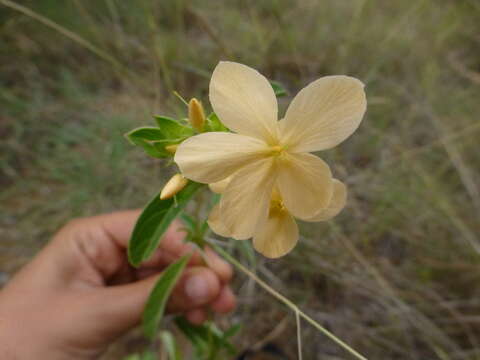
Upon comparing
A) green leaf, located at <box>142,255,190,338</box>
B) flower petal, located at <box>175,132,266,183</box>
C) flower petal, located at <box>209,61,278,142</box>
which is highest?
flower petal, located at <box>209,61,278,142</box>

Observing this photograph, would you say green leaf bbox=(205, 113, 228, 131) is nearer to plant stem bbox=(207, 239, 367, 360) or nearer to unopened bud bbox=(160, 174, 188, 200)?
unopened bud bbox=(160, 174, 188, 200)

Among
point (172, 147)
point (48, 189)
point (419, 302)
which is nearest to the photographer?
point (172, 147)

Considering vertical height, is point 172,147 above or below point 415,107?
above

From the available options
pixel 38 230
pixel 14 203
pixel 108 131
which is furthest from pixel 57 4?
pixel 38 230

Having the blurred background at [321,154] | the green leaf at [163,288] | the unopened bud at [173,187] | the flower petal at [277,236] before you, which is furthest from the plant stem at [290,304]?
the blurred background at [321,154]

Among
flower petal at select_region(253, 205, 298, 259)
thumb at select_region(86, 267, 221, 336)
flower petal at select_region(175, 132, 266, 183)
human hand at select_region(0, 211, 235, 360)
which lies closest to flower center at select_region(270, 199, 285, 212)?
flower petal at select_region(253, 205, 298, 259)

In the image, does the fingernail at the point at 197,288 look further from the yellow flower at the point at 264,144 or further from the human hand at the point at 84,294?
the yellow flower at the point at 264,144

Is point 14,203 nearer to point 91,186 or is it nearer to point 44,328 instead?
point 91,186
